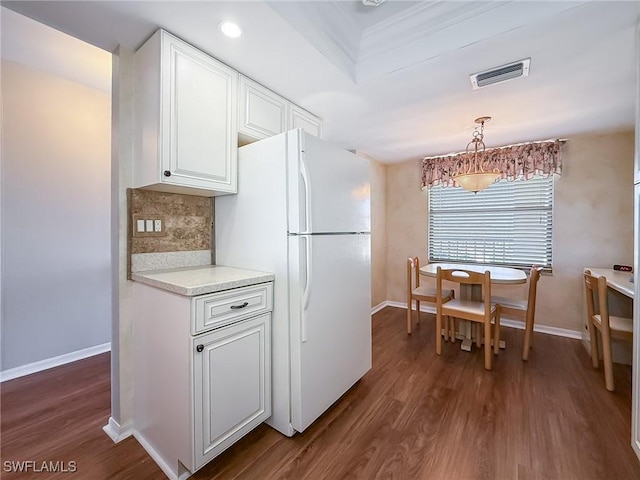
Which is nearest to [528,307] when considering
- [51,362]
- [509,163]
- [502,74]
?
[509,163]

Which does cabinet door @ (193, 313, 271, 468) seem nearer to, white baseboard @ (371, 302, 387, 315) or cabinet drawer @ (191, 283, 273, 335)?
cabinet drawer @ (191, 283, 273, 335)

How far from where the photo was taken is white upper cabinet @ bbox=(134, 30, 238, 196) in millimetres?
1541

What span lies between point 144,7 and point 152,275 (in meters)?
1.40

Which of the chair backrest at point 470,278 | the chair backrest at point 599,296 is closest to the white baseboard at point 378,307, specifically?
the chair backrest at point 470,278

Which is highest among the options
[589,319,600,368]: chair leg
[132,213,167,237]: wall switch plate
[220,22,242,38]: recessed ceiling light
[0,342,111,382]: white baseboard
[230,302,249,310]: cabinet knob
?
[220,22,242,38]: recessed ceiling light

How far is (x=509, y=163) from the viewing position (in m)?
3.52

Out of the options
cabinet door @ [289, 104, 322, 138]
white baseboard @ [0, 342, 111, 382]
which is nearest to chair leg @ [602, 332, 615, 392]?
cabinet door @ [289, 104, 322, 138]

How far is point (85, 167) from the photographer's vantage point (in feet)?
8.73

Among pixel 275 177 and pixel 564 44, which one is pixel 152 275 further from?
pixel 564 44

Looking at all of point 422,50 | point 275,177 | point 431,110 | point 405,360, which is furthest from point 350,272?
point 431,110

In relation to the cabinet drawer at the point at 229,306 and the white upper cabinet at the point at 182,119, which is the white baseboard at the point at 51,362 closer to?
the white upper cabinet at the point at 182,119

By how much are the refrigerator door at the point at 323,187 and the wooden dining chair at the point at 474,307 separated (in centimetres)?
103

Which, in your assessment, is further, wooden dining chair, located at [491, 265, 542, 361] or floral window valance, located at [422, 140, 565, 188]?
floral window valance, located at [422, 140, 565, 188]

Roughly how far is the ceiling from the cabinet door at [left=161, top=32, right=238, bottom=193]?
0.11 meters
